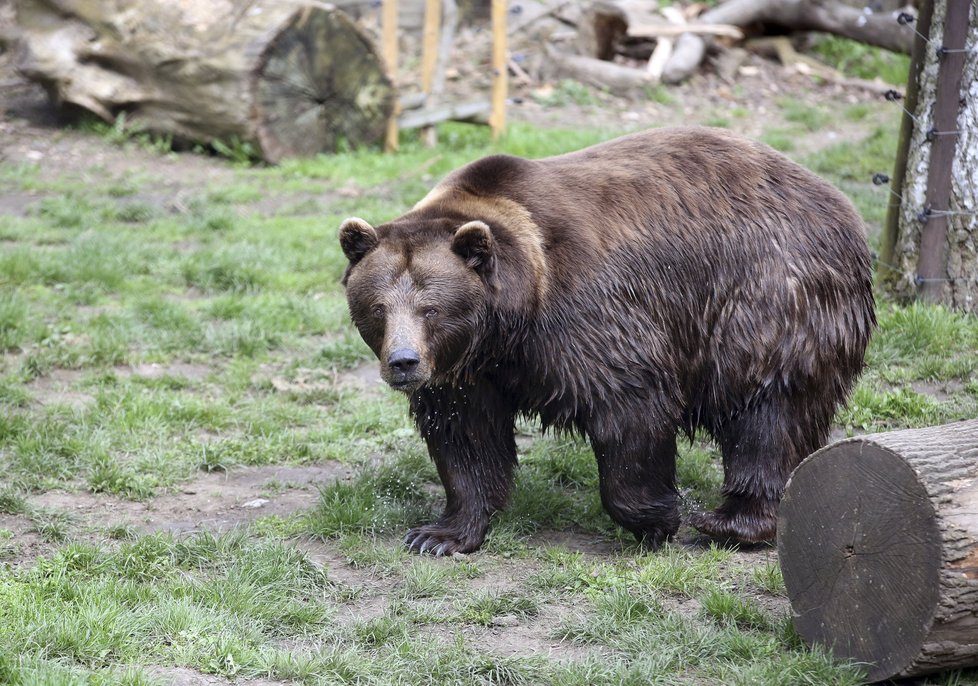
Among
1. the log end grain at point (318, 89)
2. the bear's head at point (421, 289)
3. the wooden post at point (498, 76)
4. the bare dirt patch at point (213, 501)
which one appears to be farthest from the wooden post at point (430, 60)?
the bear's head at point (421, 289)

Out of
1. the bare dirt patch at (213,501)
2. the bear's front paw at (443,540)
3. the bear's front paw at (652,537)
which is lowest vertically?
the bare dirt patch at (213,501)

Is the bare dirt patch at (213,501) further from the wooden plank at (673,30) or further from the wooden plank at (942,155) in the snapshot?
the wooden plank at (673,30)

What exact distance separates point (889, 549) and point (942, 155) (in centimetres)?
428

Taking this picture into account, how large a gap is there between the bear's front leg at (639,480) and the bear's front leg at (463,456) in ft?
1.66

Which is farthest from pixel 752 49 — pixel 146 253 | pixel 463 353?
pixel 463 353

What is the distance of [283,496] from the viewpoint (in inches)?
250

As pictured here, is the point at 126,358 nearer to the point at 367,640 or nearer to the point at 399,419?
the point at 399,419

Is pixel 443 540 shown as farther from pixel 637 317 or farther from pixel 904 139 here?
pixel 904 139

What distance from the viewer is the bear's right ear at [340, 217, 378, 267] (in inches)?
207

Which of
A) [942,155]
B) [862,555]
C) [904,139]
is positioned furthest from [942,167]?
[862,555]

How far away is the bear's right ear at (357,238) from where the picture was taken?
5.27 meters

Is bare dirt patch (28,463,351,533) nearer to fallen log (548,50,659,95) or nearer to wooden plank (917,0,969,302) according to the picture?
wooden plank (917,0,969,302)

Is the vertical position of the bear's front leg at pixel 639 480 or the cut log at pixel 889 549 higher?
the cut log at pixel 889 549

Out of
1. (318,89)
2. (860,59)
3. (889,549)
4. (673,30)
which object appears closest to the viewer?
(889,549)
